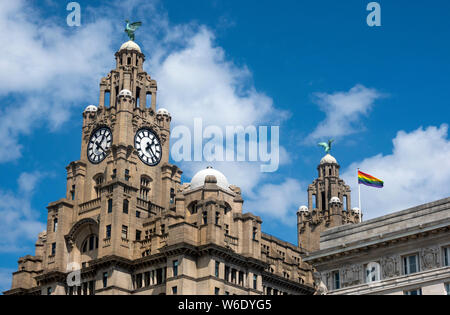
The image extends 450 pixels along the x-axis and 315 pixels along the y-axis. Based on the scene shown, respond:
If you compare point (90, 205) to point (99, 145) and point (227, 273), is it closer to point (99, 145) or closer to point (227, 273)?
point (99, 145)

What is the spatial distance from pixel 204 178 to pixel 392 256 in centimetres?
5117

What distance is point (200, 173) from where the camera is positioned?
11731cm

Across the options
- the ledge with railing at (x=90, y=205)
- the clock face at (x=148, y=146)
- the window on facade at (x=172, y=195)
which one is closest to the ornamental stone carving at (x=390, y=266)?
the ledge with railing at (x=90, y=205)

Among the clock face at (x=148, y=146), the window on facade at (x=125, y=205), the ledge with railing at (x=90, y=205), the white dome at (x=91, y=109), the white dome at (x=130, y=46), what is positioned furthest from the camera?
the white dome at (x=130, y=46)

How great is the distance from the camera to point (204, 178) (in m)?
116

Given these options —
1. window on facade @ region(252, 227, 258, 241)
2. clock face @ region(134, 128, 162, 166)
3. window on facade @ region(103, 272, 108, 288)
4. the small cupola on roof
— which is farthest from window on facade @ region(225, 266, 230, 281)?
the small cupola on roof

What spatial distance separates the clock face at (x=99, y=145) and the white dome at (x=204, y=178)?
14.3 m

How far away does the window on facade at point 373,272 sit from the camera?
6831 centimetres

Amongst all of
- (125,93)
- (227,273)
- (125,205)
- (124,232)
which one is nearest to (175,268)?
(227,273)

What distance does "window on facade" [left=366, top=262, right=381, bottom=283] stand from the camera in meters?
68.3

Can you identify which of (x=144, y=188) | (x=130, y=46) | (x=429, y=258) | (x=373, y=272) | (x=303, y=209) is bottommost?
(x=373, y=272)

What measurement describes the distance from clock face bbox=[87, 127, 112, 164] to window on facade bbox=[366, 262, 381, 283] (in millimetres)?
59582

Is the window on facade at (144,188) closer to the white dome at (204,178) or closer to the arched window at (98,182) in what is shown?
the arched window at (98,182)
